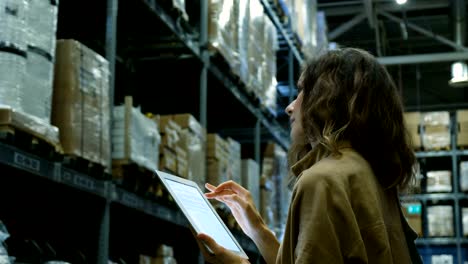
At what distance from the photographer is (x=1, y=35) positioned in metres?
2.78

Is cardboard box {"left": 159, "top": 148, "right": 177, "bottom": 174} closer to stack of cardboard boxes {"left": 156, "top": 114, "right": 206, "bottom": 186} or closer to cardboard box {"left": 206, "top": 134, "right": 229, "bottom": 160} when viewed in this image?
stack of cardboard boxes {"left": 156, "top": 114, "right": 206, "bottom": 186}

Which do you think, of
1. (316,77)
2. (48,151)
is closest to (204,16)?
(48,151)

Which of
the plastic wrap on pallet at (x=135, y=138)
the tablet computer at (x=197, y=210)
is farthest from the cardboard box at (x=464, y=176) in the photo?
the tablet computer at (x=197, y=210)

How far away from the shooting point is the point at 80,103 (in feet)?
10.8

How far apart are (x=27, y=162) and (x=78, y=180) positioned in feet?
1.47

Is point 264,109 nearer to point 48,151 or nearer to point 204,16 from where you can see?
point 204,16

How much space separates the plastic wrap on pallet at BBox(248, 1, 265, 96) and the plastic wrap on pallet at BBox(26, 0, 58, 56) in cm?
318

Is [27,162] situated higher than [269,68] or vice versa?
[269,68]

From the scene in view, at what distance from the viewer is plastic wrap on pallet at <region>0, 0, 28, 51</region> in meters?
2.78

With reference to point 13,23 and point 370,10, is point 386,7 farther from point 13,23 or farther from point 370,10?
point 13,23

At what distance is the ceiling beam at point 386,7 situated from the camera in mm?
12408

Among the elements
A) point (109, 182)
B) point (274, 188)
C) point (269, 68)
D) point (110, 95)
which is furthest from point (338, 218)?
point (274, 188)

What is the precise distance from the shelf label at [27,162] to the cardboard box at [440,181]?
9869mm

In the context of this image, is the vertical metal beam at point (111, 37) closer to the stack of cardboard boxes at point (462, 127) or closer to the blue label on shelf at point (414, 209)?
the blue label on shelf at point (414, 209)
